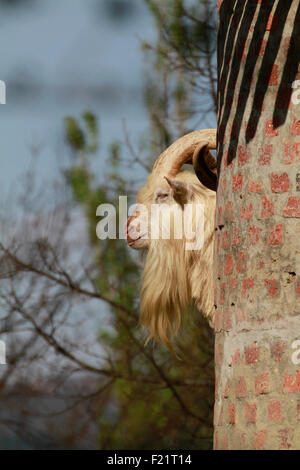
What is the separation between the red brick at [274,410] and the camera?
348 cm

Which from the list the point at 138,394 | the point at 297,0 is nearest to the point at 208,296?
the point at 297,0

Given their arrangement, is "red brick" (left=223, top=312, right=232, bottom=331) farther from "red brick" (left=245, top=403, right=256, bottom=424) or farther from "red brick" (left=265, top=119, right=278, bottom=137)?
"red brick" (left=265, top=119, right=278, bottom=137)

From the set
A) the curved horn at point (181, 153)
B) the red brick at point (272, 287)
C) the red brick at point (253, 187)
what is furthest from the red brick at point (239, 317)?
the curved horn at point (181, 153)

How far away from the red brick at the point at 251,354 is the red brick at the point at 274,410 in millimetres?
190

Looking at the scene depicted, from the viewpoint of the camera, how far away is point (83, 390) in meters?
10.4

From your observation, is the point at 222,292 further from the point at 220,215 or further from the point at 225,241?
the point at 220,215

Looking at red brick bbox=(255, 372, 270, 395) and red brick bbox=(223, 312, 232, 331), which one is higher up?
red brick bbox=(223, 312, 232, 331)

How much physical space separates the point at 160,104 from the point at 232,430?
303 inches

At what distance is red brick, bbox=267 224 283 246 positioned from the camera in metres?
3.59

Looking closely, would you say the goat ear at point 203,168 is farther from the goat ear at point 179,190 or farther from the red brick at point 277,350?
the red brick at point 277,350

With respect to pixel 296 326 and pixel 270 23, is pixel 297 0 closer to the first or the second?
pixel 270 23

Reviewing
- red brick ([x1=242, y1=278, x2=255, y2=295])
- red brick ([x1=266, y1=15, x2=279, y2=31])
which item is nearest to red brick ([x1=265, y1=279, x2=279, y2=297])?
red brick ([x1=242, y1=278, x2=255, y2=295])

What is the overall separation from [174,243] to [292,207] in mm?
2206

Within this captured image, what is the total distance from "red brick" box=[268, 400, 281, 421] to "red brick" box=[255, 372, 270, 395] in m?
0.06
